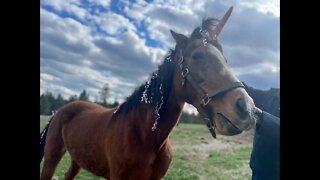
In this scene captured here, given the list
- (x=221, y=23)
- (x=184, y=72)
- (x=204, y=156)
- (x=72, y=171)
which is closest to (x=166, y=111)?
(x=184, y=72)

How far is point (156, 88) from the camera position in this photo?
1.51m

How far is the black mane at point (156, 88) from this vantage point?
1.49 m

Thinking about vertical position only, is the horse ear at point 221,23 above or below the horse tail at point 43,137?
above

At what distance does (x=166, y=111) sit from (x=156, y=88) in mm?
109

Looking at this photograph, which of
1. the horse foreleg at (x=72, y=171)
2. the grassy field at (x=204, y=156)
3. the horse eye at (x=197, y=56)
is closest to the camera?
the horse eye at (x=197, y=56)

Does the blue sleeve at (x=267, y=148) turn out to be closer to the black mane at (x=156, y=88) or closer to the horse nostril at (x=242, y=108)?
the horse nostril at (x=242, y=108)

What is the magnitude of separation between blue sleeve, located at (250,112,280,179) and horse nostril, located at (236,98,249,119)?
0.70 feet

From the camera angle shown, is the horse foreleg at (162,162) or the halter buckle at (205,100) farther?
the horse foreleg at (162,162)

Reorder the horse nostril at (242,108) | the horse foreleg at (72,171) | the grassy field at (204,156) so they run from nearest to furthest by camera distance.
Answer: the horse nostril at (242,108)
the grassy field at (204,156)
the horse foreleg at (72,171)

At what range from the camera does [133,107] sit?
1543 mm

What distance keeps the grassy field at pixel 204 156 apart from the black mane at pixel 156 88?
0.58 ft

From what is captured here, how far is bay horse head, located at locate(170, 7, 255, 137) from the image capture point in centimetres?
132

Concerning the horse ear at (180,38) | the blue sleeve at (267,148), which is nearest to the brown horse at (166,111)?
the horse ear at (180,38)
